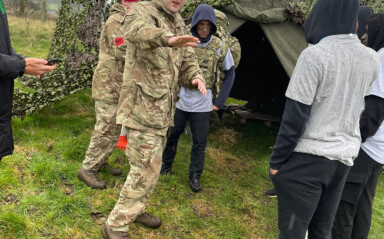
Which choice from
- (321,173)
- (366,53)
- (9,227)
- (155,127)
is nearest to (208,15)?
(155,127)

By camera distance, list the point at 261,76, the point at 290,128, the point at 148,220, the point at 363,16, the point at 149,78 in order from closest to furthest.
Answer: the point at 290,128
the point at 149,78
the point at 363,16
the point at 148,220
the point at 261,76

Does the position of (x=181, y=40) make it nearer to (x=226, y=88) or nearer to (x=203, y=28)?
(x=203, y=28)

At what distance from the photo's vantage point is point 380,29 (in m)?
2.55

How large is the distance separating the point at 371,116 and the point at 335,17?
85 centimetres

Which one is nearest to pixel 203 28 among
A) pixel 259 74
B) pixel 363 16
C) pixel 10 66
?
pixel 363 16

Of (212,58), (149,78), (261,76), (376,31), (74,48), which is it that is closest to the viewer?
(149,78)

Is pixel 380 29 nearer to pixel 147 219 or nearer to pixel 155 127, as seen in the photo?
pixel 155 127

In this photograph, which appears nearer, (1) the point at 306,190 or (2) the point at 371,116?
(1) the point at 306,190

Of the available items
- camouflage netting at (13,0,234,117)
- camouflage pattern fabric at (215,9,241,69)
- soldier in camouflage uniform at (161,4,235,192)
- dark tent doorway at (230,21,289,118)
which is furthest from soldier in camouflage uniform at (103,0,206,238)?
dark tent doorway at (230,21,289,118)

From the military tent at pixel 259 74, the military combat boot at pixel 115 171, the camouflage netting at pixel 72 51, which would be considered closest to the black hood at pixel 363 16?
the military combat boot at pixel 115 171

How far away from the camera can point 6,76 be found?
1876 millimetres

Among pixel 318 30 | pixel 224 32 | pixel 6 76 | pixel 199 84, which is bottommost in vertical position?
pixel 199 84

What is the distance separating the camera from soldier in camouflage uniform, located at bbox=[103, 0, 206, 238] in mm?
2416

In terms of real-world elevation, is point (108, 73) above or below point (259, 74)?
above
